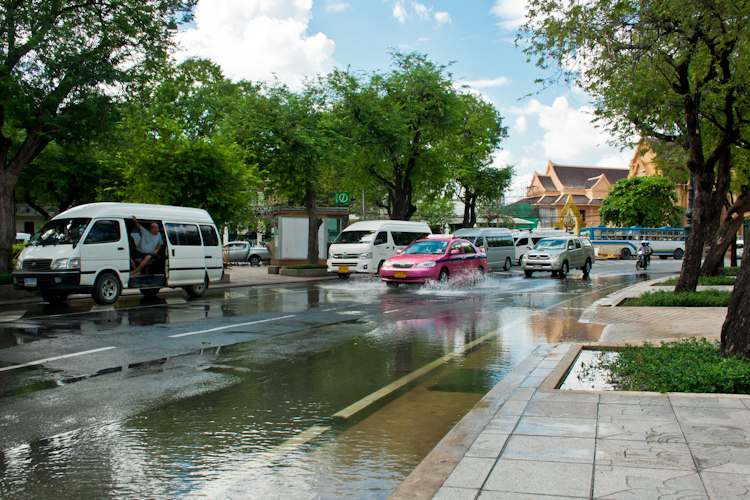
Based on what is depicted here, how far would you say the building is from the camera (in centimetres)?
9031

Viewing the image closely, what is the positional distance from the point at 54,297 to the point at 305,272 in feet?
40.2

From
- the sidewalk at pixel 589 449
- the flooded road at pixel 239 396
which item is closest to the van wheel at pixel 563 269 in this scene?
the flooded road at pixel 239 396

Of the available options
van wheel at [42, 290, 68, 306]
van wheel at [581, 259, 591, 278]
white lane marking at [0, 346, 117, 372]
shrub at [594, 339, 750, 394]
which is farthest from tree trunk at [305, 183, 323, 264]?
shrub at [594, 339, 750, 394]

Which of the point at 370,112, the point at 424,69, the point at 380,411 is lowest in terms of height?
the point at 380,411

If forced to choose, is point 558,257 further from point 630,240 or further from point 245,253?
point 630,240

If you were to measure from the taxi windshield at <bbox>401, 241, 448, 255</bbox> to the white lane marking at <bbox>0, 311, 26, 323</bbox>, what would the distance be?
11493 mm

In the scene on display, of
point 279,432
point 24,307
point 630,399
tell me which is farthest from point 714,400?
point 24,307

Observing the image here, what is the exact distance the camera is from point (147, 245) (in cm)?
1512

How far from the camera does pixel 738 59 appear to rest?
45.9 ft

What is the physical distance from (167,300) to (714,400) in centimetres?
1328

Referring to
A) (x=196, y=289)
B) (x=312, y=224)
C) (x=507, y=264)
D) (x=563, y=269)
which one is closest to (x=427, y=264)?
(x=196, y=289)

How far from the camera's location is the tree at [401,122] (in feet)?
95.0

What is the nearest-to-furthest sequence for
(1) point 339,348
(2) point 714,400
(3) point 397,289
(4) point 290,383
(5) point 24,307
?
(2) point 714,400
(4) point 290,383
(1) point 339,348
(5) point 24,307
(3) point 397,289

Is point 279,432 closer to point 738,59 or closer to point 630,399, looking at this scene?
point 630,399
